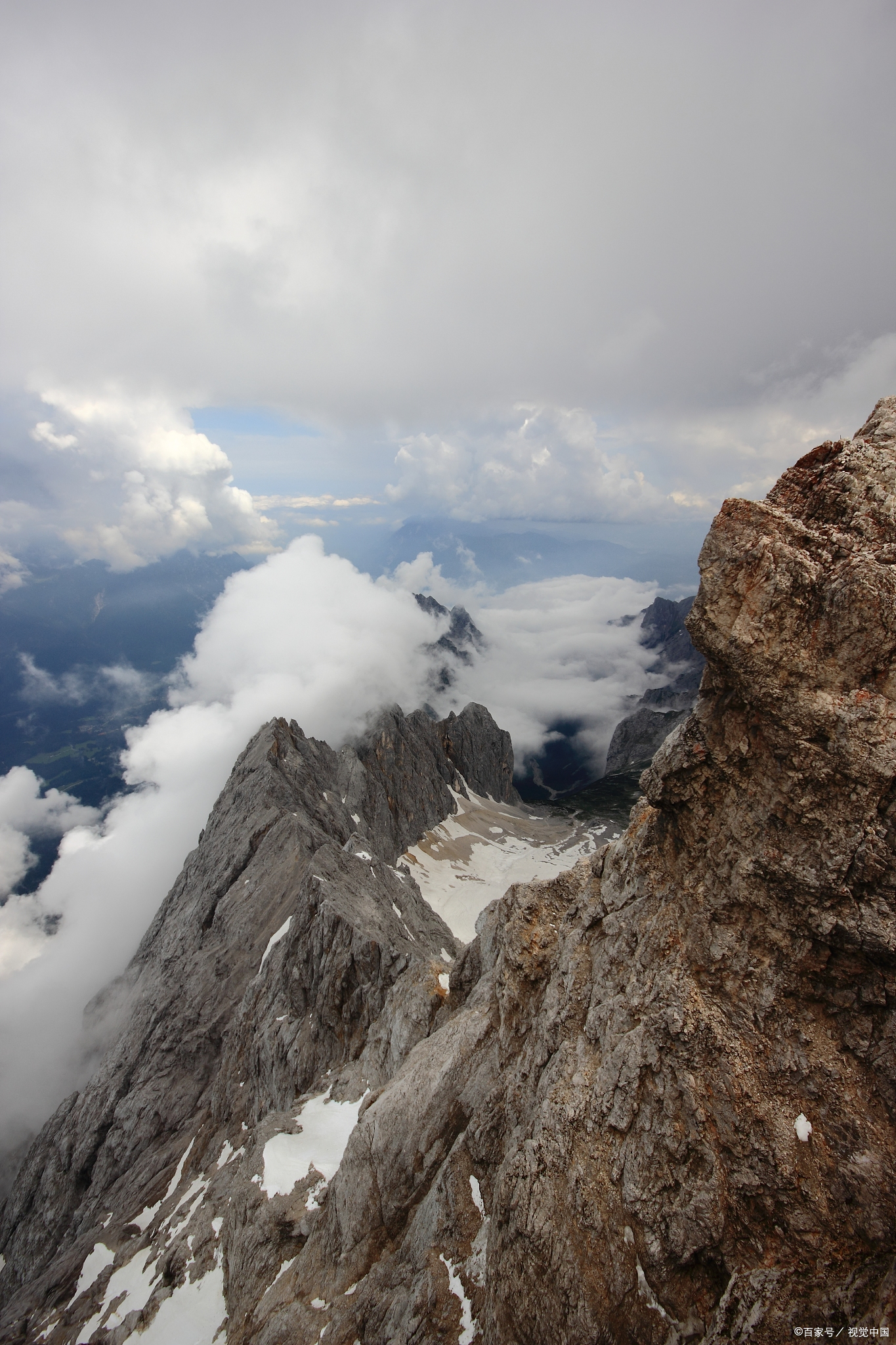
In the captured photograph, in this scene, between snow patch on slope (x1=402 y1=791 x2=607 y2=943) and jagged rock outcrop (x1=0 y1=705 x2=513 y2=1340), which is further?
snow patch on slope (x1=402 y1=791 x2=607 y2=943)

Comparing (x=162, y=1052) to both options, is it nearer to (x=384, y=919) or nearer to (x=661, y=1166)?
(x=384, y=919)

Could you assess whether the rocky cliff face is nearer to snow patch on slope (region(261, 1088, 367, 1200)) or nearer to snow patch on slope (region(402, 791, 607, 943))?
snow patch on slope (region(261, 1088, 367, 1200))

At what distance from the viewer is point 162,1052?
2126 inches

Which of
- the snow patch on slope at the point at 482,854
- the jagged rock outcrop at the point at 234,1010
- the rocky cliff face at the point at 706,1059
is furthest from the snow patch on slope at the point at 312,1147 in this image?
the snow patch on slope at the point at 482,854

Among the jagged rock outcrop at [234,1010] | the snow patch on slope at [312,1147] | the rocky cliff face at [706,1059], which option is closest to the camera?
the rocky cliff face at [706,1059]

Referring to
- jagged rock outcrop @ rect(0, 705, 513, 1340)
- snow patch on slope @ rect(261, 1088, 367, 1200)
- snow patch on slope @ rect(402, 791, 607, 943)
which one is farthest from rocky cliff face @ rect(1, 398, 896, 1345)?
snow patch on slope @ rect(402, 791, 607, 943)

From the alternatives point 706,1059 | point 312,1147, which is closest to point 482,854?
point 312,1147

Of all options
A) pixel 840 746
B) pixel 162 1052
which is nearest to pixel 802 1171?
pixel 840 746

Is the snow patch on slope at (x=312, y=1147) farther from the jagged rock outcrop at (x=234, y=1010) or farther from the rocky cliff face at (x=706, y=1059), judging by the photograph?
the rocky cliff face at (x=706, y=1059)

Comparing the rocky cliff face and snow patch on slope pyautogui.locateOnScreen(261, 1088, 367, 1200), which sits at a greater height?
the rocky cliff face


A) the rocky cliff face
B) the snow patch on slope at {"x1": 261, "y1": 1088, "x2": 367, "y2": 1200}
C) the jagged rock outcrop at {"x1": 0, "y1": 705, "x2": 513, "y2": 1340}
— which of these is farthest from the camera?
the jagged rock outcrop at {"x1": 0, "y1": 705, "x2": 513, "y2": 1340}

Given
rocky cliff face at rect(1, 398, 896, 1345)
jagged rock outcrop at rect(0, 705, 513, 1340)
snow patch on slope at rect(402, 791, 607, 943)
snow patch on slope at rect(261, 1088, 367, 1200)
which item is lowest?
snow patch on slope at rect(402, 791, 607, 943)

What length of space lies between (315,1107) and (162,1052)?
103ft

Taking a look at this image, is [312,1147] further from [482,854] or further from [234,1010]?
[482,854]
